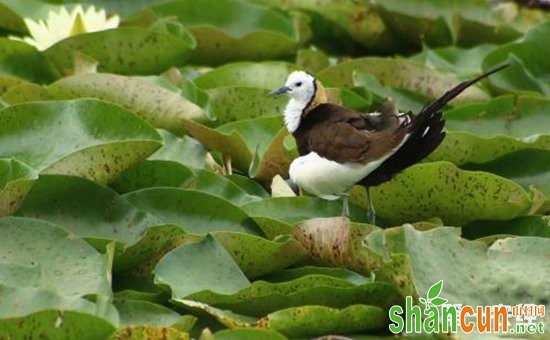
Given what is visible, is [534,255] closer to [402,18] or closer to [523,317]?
[523,317]

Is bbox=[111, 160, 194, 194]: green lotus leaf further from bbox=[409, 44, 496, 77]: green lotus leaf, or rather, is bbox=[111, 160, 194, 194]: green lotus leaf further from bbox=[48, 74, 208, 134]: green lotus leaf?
bbox=[409, 44, 496, 77]: green lotus leaf

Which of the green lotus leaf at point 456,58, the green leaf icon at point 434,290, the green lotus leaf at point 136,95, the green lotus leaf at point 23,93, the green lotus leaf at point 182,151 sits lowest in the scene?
the green leaf icon at point 434,290

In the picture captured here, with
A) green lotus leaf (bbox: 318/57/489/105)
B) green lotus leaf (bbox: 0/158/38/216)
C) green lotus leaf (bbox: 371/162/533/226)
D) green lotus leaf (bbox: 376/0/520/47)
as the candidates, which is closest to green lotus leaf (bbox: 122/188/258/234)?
green lotus leaf (bbox: 0/158/38/216)

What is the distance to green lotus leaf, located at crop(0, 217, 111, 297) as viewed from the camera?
8.95ft

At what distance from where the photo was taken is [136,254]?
2939 millimetres

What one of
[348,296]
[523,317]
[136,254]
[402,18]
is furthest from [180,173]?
[402,18]

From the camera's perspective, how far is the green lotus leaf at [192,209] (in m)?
3.12

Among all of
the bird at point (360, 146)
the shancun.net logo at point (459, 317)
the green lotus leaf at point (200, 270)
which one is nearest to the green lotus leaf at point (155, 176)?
the bird at point (360, 146)

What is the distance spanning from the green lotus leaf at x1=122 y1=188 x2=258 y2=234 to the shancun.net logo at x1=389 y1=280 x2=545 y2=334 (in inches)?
19.5

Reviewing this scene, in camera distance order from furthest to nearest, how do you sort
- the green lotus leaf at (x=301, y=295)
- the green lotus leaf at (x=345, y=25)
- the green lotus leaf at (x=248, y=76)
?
the green lotus leaf at (x=345, y=25)
the green lotus leaf at (x=248, y=76)
the green lotus leaf at (x=301, y=295)

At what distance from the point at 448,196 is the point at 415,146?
6.9 inches

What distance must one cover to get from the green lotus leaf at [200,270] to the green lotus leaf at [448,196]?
1.79 ft

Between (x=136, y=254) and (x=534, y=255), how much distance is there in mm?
823

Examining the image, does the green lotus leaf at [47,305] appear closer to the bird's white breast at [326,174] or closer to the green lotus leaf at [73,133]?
the green lotus leaf at [73,133]
